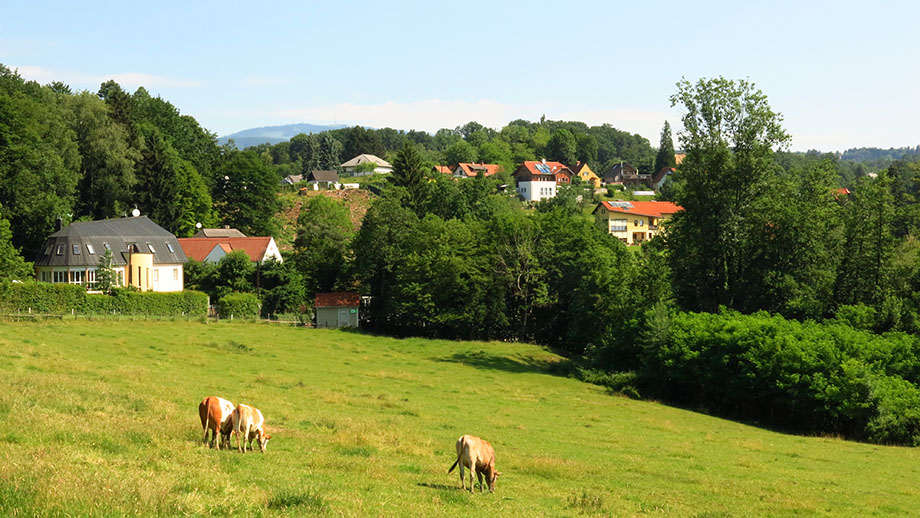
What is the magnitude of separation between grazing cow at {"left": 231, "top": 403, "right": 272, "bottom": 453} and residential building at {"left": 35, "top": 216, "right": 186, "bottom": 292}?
55.5m

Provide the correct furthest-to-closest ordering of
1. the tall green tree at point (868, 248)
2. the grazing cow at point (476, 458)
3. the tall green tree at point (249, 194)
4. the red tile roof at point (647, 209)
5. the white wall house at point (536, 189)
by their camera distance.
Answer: the white wall house at point (536, 189) → the red tile roof at point (647, 209) → the tall green tree at point (249, 194) → the tall green tree at point (868, 248) → the grazing cow at point (476, 458)

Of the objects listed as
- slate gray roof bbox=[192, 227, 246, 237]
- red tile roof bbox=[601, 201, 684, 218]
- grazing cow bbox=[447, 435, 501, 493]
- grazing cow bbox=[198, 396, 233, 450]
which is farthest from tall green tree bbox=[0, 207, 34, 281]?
red tile roof bbox=[601, 201, 684, 218]

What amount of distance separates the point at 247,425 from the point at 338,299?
57.4 m

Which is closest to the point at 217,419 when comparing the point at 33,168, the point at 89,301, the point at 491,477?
the point at 491,477

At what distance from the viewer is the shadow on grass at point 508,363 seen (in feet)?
190

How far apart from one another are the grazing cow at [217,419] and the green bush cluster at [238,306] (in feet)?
171

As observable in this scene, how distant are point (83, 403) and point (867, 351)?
132ft

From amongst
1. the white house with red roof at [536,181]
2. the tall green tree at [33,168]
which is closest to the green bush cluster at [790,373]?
the tall green tree at [33,168]

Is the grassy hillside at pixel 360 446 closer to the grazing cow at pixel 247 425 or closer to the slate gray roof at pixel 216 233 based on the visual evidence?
the grazing cow at pixel 247 425

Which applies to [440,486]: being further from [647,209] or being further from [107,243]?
[647,209]

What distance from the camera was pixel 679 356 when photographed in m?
50.6

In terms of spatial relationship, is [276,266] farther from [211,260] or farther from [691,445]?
[691,445]

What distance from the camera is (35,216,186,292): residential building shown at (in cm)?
7162

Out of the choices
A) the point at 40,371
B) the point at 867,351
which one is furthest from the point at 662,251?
the point at 40,371
